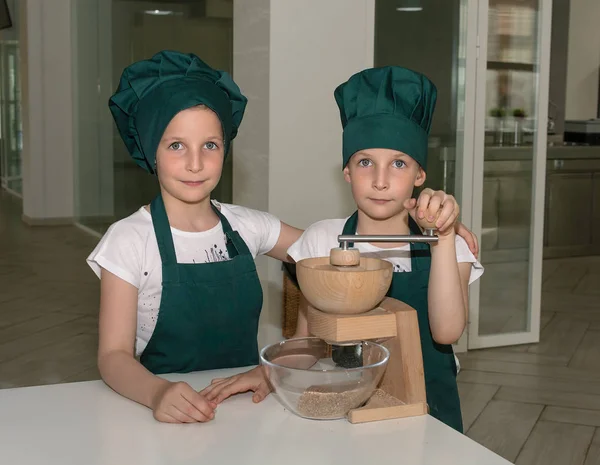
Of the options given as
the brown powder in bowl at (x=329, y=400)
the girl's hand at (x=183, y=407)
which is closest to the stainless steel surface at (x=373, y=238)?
the brown powder in bowl at (x=329, y=400)

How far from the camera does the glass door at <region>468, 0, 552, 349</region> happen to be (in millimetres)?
4246

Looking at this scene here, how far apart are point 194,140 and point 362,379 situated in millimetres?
632

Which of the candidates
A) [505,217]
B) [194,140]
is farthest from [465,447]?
[505,217]

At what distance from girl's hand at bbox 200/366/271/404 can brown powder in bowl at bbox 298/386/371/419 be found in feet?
0.39

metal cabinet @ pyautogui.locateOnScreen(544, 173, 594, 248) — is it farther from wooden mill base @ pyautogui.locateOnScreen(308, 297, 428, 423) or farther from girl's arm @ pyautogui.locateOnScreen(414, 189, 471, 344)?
wooden mill base @ pyautogui.locateOnScreen(308, 297, 428, 423)

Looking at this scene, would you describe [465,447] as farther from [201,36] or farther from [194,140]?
[201,36]

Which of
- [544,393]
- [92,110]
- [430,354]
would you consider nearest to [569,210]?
[544,393]

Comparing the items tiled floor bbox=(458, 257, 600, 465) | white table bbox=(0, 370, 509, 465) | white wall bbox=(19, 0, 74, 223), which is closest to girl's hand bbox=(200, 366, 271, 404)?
white table bbox=(0, 370, 509, 465)

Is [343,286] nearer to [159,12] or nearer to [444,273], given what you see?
[444,273]

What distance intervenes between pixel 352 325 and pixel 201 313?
0.58 meters

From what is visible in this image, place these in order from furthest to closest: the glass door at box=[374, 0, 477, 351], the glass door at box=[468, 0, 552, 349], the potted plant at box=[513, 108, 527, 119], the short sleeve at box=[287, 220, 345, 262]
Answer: the potted plant at box=[513, 108, 527, 119], the glass door at box=[468, 0, 552, 349], the glass door at box=[374, 0, 477, 351], the short sleeve at box=[287, 220, 345, 262]

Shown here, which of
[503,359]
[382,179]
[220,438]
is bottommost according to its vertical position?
[503,359]

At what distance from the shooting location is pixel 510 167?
438 centimetres

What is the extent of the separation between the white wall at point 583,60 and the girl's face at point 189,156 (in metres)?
7.70
